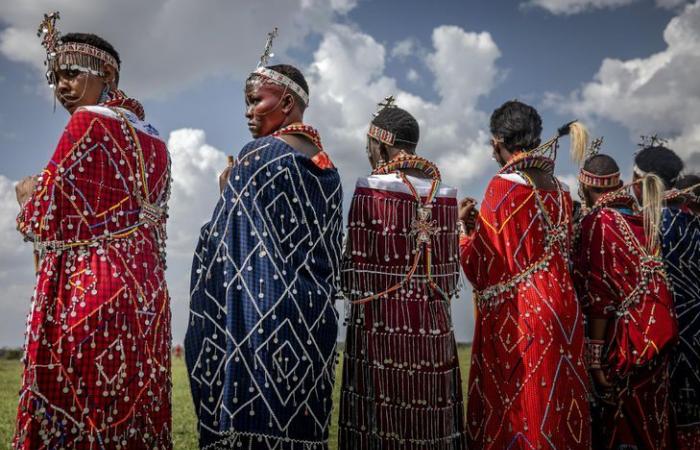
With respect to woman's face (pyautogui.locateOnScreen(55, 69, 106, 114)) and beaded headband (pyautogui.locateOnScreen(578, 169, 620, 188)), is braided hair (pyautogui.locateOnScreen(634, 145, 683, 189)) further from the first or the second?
woman's face (pyautogui.locateOnScreen(55, 69, 106, 114))

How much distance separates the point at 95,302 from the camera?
3.45m

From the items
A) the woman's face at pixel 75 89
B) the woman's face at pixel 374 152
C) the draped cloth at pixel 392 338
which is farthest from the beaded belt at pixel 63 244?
the woman's face at pixel 374 152

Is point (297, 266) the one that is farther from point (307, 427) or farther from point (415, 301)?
point (415, 301)

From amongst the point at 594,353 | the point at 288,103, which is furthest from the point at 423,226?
the point at 594,353

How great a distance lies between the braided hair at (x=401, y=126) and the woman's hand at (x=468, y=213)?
0.69 meters

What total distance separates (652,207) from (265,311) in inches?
147

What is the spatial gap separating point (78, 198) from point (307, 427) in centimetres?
176

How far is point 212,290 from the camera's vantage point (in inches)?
144

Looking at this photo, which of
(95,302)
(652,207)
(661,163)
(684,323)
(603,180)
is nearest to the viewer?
(95,302)

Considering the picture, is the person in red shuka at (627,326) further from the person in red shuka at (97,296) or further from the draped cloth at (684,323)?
the person in red shuka at (97,296)

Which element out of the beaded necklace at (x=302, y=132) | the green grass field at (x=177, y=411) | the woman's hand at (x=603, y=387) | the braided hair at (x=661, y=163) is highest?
the braided hair at (x=661, y=163)

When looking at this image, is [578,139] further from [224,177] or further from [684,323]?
[224,177]

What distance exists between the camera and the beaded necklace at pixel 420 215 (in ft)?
15.1

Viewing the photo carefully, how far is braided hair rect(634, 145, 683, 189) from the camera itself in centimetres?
634
